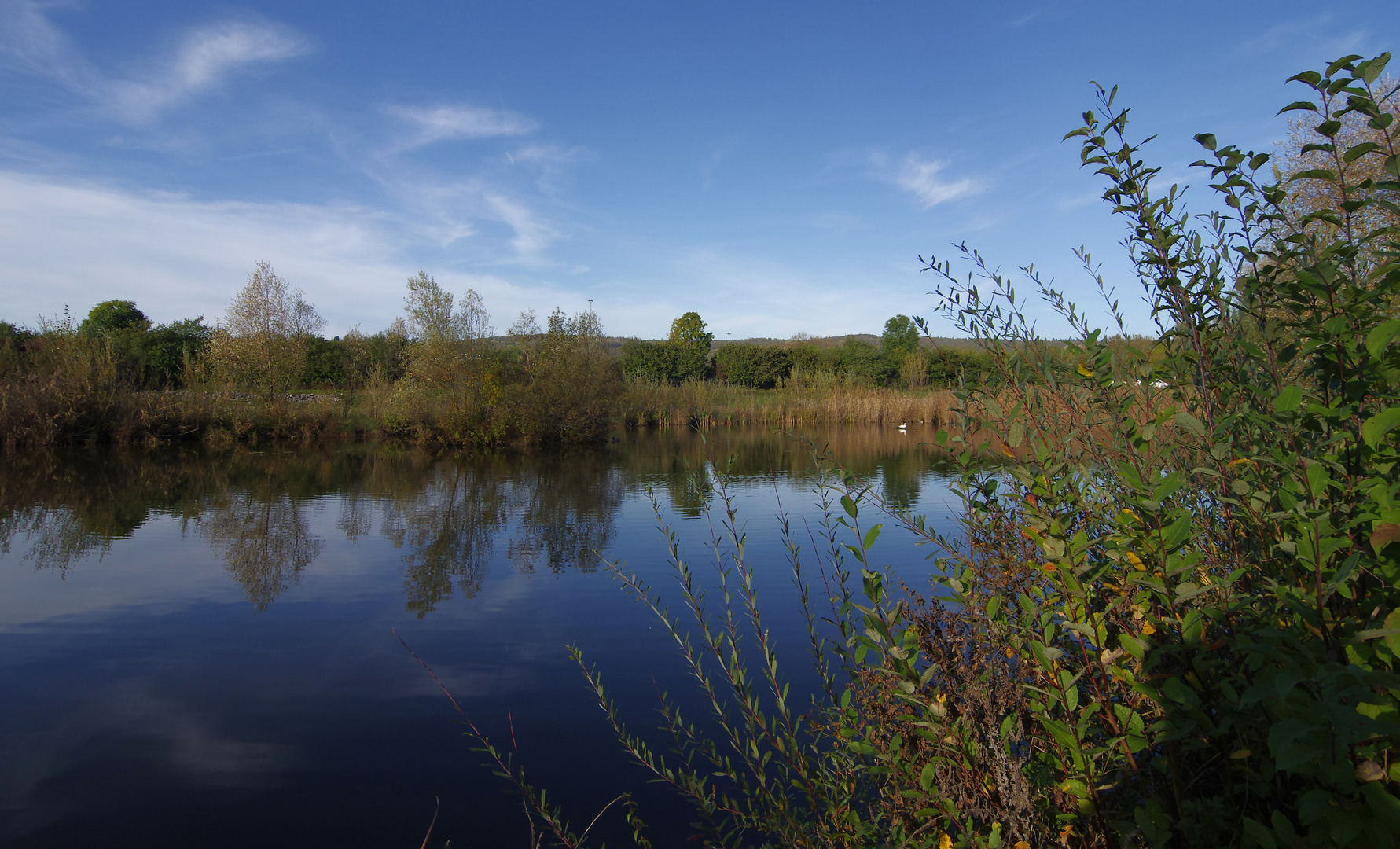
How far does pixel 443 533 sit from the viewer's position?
885 cm

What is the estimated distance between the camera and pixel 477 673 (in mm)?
4527

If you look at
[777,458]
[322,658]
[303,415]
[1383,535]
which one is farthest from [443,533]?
[303,415]

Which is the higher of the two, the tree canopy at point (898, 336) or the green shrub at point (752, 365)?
the tree canopy at point (898, 336)

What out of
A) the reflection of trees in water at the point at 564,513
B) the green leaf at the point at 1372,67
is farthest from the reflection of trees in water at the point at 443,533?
the green leaf at the point at 1372,67

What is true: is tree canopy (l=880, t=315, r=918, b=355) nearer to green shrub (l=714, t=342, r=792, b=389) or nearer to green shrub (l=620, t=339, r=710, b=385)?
green shrub (l=714, t=342, r=792, b=389)

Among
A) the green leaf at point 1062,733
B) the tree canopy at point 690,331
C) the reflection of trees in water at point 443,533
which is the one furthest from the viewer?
the tree canopy at point 690,331

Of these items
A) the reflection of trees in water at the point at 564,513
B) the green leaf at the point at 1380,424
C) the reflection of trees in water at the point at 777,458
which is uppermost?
the green leaf at the point at 1380,424

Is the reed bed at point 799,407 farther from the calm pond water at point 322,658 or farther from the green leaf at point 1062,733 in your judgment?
the green leaf at point 1062,733

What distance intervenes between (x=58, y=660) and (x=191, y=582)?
1923mm

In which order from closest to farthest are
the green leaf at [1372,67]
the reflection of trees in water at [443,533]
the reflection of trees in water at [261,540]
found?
the green leaf at [1372,67], the reflection of trees in water at [443,533], the reflection of trees in water at [261,540]

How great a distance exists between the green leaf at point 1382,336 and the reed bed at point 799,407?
1150 inches

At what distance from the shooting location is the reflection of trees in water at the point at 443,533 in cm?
660

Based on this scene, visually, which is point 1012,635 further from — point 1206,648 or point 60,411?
point 60,411

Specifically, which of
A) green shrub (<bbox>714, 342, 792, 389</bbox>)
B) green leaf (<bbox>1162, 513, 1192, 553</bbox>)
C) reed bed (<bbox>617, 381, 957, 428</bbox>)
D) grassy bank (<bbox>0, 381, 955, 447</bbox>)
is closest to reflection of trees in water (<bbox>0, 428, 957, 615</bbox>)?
green leaf (<bbox>1162, 513, 1192, 553</bbox>)
